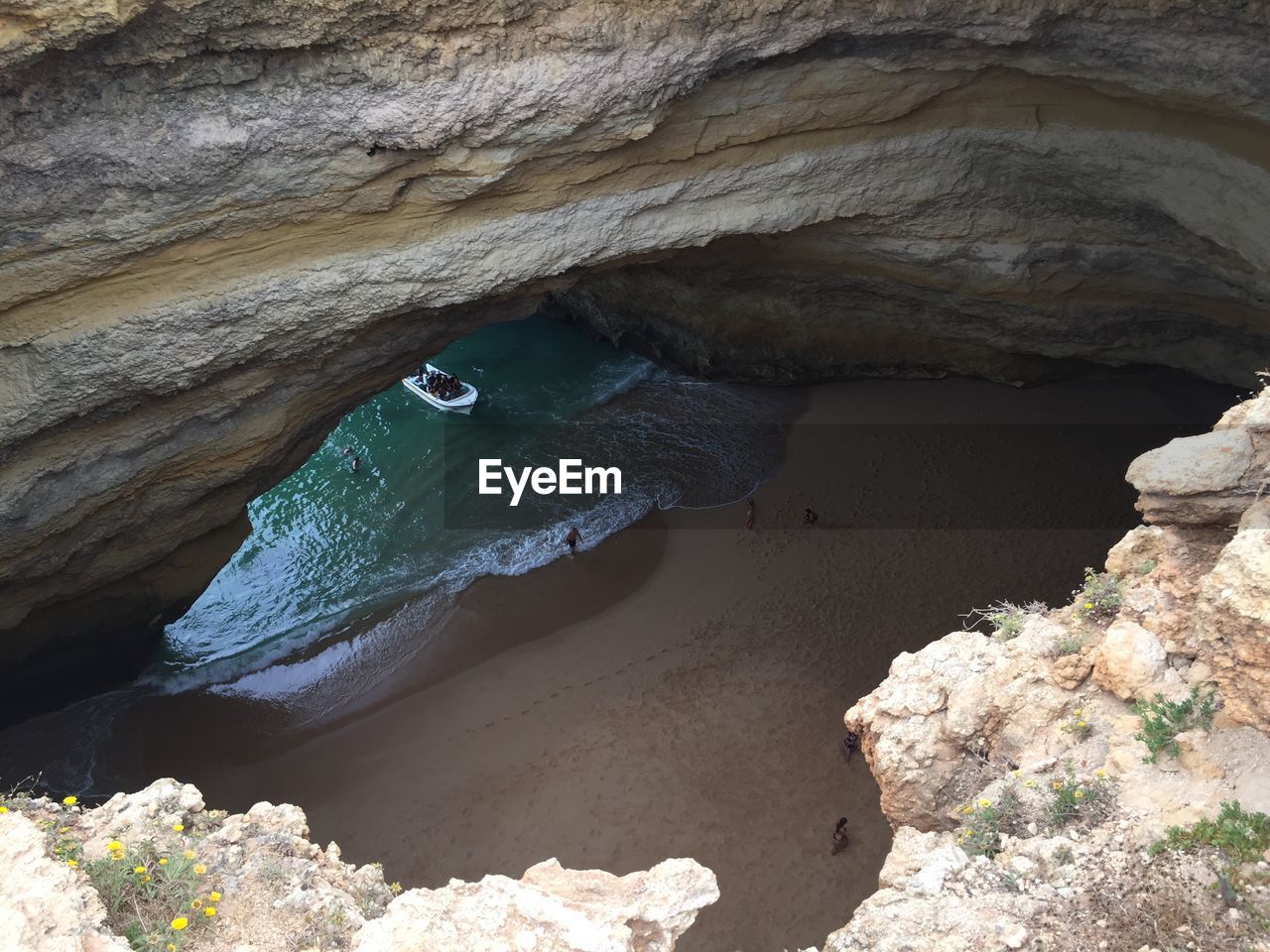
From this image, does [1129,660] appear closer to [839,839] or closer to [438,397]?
[839,839]

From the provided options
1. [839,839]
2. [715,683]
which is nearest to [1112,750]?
[839,839]

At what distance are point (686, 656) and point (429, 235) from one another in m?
5.70

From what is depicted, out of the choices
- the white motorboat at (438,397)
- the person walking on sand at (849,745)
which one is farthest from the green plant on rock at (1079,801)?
the white motorboat at (438,397)

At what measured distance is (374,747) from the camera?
10867mm

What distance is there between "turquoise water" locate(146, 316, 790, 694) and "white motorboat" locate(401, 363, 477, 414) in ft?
0.75

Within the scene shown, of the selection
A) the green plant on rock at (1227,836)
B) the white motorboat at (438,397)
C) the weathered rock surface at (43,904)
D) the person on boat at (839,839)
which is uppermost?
the weathered rock surface at (43,904)

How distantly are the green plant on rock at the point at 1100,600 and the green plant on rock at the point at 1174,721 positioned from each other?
2.10 ft

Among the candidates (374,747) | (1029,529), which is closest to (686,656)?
(374,747)

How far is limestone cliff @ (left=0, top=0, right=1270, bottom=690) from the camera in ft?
22.9

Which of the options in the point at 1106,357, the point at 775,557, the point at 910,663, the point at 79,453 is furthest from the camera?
the point at 1106,357

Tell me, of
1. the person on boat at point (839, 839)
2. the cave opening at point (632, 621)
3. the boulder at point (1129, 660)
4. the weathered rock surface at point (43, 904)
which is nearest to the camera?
the weathered rock surface at point (43, 904)

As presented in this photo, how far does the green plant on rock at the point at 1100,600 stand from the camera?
4.90m

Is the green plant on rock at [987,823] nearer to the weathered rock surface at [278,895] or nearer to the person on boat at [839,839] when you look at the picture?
the weathered rock surface at [278,895]

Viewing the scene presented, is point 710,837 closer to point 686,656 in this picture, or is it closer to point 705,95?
point 686,656
